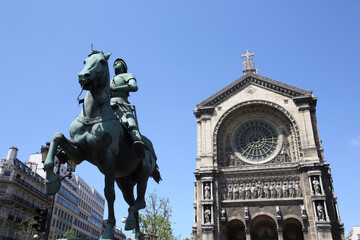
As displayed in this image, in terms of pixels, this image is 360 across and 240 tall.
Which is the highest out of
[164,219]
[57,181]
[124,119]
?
[164,219]

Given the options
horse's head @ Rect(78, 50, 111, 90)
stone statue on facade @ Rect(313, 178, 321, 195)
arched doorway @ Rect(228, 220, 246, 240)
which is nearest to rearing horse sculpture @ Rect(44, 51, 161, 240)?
horse's head @ Rect(78, 50, 111, 90)

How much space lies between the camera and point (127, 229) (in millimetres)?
5469

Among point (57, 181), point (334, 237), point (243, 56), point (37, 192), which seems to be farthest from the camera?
point (243, 56)

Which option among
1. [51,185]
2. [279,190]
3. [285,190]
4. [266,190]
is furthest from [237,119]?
[51,185]

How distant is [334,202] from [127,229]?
30.3m

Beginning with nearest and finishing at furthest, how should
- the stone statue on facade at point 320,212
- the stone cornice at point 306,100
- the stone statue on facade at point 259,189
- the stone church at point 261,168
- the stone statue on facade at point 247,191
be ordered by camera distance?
the stone statue on facade at point 320,212 → the stone church at point 261,168 → the stone statue on facade at point 259,189 → the stone statue on facade at point 247,191 → the stone cornice at point 306,100

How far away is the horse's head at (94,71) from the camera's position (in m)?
5.21

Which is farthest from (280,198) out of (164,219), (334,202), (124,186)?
(124,186)

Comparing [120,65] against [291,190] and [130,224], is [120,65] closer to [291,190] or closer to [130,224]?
[130,224]

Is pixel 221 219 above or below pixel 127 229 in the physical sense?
above

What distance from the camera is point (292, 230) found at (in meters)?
32.7

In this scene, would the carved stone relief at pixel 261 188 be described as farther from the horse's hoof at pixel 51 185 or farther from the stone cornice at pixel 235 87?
the horse's hoof at pixel 51 185

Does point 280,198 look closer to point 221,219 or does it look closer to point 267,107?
point 221,219

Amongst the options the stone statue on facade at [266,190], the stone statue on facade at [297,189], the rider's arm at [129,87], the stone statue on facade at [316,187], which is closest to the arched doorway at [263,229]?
the stone statue on facade at [266,190]
